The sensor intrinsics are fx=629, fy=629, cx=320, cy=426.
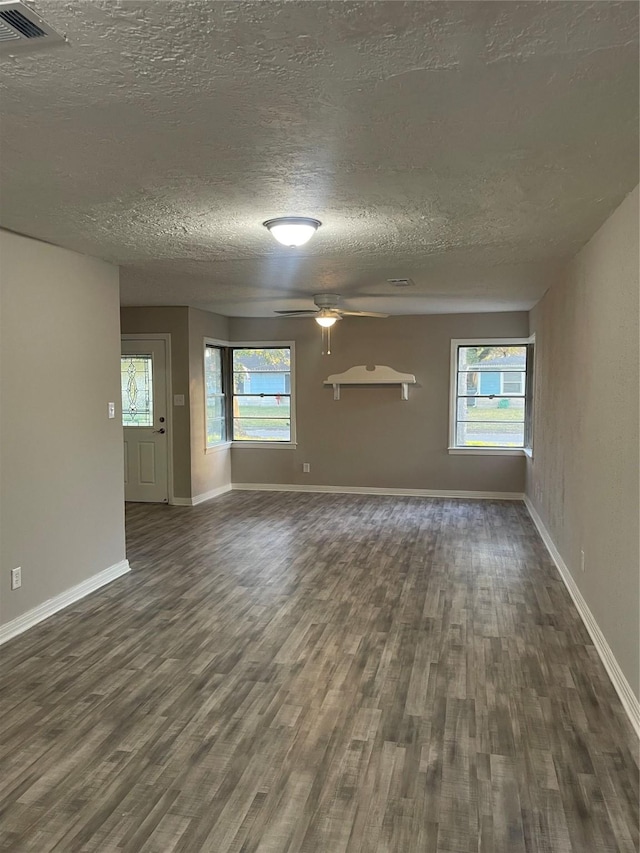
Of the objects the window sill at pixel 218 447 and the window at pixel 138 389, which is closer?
the window at pixel 138 389

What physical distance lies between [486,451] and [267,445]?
2941 mm

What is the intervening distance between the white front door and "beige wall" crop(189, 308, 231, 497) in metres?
0.33

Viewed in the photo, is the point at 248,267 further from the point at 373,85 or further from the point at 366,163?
the point at 373,85

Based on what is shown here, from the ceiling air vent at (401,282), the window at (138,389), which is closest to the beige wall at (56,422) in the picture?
the ceiling air vent at (401,282)

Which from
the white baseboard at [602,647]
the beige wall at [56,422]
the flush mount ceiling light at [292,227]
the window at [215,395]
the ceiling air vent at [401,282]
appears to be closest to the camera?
the white baseboard at [602,647]

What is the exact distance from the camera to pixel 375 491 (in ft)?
27.7

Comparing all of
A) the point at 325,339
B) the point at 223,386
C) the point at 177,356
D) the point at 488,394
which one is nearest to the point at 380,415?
the point at 325,339

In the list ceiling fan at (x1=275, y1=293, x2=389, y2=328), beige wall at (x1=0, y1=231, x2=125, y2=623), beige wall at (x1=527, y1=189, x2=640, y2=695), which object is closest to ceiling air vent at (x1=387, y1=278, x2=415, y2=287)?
ceiling fan at (x1=275, y1=293, x2=389, y2=328)

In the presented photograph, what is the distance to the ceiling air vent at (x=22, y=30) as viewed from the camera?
1.50 meters

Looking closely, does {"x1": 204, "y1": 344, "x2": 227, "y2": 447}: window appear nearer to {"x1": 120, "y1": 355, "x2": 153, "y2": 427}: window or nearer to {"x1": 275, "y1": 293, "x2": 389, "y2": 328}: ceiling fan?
{"x1": 120, "y1": 355, "x2": 153, "y2": 427}: window

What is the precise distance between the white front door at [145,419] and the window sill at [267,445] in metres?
1.38

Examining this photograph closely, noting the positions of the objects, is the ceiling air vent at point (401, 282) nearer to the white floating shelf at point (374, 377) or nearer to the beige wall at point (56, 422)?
the beige wall at point (56, 422)

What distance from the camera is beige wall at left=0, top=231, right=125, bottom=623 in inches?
145

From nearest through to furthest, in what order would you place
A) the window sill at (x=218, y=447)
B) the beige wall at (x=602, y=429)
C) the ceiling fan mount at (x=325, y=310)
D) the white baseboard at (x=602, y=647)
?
the white baseboard at (x=602, y=647), the beige wall at (x=602, y=429), the ceiling fan mount at (x=325, y=310), the window sill at (x=218, y=447)
